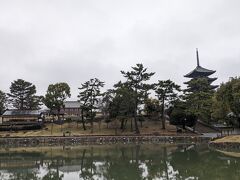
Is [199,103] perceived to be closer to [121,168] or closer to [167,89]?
[167,89]

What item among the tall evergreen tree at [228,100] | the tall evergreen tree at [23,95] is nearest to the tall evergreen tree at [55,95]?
the tall evergreen tree at [23,95]

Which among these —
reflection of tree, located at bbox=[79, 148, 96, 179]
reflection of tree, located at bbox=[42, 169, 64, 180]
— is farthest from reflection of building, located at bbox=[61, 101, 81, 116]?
reflection of tree, located at bbox=[42, 169, 64, 180]

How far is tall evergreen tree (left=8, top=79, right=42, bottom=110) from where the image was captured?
67.9 m

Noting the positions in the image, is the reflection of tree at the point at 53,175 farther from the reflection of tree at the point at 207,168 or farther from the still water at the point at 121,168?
the reflection of tree at the point at 207,168

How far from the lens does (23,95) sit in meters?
69.4

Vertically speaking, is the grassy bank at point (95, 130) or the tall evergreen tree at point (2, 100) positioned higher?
the tall evergreen tree at point (2, 100)

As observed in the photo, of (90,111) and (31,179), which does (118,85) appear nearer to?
(90,111)

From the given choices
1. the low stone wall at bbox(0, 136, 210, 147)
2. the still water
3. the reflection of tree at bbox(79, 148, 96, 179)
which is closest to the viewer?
the still water

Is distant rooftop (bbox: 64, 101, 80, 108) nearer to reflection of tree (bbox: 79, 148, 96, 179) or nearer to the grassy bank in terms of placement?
the grassy bank

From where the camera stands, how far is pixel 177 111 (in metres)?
51.7

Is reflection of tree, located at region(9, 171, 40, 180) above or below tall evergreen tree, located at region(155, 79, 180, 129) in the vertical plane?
below

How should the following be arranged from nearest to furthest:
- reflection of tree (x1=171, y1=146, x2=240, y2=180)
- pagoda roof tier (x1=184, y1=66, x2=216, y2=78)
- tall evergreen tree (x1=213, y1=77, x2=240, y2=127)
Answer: reflection of tree (x1=171, y1=146, x2=240, y2=180) < tall evergreen tree (x1=213, y1=77, x2=240, y2=127) < pagoda roof tier (x1=184, y1=66, x2=216, y2=78)

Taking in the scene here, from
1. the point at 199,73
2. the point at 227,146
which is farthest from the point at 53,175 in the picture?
the point at 199,73

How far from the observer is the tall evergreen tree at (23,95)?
67875 mm
